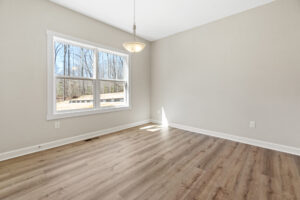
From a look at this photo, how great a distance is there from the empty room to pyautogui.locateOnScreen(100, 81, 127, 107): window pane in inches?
1.1

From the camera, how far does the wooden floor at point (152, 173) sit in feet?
4.85

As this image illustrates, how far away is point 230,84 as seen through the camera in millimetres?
3059

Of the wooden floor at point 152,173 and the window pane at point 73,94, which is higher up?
the window pane at point 73,94

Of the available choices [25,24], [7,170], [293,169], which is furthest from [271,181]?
[25,24]

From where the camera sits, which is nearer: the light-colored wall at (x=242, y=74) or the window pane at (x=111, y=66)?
the light-colored wall at (x=242, y=74)

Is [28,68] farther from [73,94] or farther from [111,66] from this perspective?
[111,66]

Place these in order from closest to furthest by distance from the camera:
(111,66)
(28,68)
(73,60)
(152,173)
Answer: (152,173) < (28,68) < (73,60) < (111,66)

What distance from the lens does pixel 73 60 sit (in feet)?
9.71

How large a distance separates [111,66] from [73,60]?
96cm

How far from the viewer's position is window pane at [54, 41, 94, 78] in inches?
108

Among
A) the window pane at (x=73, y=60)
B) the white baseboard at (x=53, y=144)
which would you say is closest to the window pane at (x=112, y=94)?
the window pane at (x=73, y=60)

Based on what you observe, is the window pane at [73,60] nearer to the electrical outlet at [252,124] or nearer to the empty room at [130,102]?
the empty room at [130,102]

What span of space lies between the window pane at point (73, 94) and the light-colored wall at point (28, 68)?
276 mm

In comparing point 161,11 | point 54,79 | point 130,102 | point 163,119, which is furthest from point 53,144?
point 161,11
